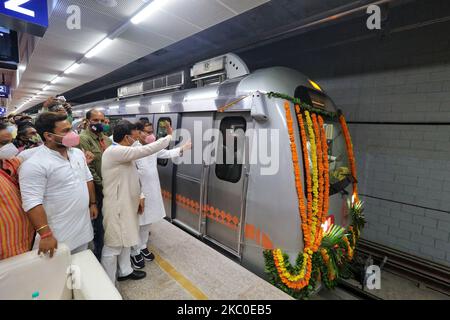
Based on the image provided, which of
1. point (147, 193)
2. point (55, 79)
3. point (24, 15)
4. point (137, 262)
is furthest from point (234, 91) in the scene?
point (55, 79)

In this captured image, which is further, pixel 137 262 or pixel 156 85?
pixel 156 85

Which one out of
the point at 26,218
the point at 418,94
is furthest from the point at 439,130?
the point at 26,218

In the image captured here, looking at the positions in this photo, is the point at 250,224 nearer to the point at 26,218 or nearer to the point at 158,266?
the point at 158,266

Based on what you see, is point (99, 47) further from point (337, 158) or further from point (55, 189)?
point (337, 158)

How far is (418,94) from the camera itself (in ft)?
13.7

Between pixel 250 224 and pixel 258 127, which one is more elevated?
pixel 258 127

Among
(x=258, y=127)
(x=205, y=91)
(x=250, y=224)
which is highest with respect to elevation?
(x=205, y=91)

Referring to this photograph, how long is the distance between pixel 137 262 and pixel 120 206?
64 centimetres

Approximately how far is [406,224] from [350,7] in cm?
373

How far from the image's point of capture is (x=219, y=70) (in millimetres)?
3738

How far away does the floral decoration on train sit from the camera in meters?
2.60

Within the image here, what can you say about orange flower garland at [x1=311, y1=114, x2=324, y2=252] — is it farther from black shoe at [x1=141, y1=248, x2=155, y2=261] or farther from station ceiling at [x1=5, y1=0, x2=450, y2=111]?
station ceiling at [x1=5, y1=0, x2=450, y2=111]

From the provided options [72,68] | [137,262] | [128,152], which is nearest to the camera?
[128,152]

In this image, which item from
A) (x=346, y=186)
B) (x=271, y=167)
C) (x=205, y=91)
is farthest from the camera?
(x=205, y=91)
